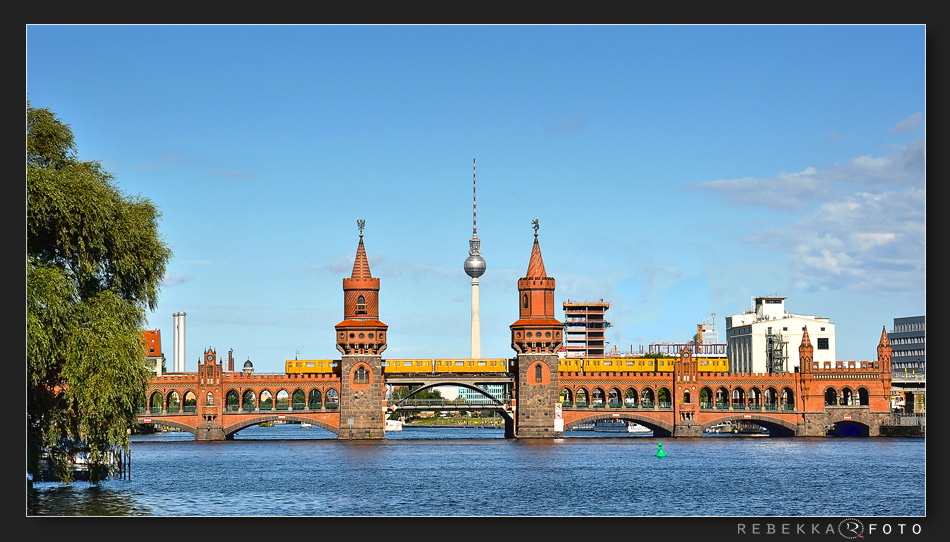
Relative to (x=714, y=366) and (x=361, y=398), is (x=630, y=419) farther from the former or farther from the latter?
(x=361, y=398)

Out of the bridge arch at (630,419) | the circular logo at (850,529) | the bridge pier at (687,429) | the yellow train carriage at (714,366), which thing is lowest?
the bridge pier at (687,429)

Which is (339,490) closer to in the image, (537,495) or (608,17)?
(537,495)

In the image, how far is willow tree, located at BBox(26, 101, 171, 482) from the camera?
57.8 meters

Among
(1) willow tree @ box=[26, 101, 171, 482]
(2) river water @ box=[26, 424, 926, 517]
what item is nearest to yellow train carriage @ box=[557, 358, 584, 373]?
(2) river water @ box=[26, 424, 926, 517]

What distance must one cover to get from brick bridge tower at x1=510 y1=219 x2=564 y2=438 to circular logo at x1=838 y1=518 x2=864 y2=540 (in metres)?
107

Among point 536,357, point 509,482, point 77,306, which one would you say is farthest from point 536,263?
point 77,306

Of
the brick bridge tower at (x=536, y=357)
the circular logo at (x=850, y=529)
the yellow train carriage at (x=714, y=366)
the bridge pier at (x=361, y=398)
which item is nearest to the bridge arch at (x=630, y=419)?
the brick bridge tower at (x=536, y=357)

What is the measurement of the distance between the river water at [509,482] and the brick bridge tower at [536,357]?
29.1ft

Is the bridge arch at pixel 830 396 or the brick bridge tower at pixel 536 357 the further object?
the bridge arch at pixel 830 396

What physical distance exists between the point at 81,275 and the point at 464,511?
26.1 meters

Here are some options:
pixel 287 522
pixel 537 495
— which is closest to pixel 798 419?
pixel 537 495

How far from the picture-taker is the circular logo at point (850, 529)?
166 feet

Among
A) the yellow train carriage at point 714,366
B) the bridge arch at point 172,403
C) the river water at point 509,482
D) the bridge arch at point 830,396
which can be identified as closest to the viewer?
the river water at point 509,482

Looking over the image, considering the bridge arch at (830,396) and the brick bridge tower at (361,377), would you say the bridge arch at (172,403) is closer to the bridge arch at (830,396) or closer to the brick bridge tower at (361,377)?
the brick bridge tower at (361,377)
